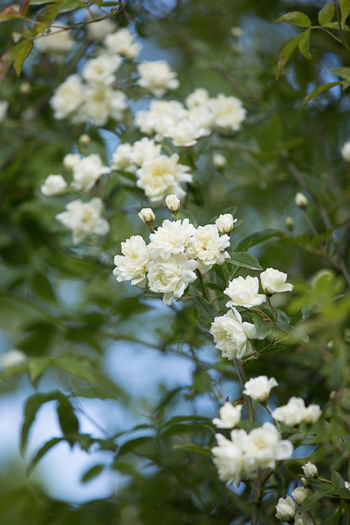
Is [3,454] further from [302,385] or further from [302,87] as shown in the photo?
[302,87]

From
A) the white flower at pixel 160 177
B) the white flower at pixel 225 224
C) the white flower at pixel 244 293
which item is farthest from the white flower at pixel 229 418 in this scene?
the white flower at pixel 160 177

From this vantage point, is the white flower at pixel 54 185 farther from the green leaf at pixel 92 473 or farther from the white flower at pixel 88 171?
the green leaf at pixel 92 473

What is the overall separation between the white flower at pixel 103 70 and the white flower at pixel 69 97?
0.18 feet

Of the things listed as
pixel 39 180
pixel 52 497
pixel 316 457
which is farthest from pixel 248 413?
pixel 39 180

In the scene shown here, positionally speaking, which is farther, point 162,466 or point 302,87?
point 302,87

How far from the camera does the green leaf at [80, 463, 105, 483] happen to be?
3.92 feet

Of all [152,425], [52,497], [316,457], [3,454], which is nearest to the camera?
[316,457]

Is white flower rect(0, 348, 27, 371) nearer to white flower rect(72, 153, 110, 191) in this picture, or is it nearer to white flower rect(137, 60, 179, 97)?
white flower rect(72, 153, 110, 191)

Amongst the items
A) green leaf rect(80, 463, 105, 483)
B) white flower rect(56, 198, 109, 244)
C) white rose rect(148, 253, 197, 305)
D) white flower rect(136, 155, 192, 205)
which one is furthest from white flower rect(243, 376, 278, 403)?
green leaf rect(80, 463, 105, 483)

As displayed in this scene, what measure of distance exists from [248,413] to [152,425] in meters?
0.41

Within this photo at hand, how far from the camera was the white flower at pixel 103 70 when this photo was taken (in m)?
1.22

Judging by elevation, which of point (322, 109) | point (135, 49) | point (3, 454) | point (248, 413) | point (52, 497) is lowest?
point (3, 454)

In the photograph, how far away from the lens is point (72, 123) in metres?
Result: 1.34

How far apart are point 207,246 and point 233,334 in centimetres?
13
